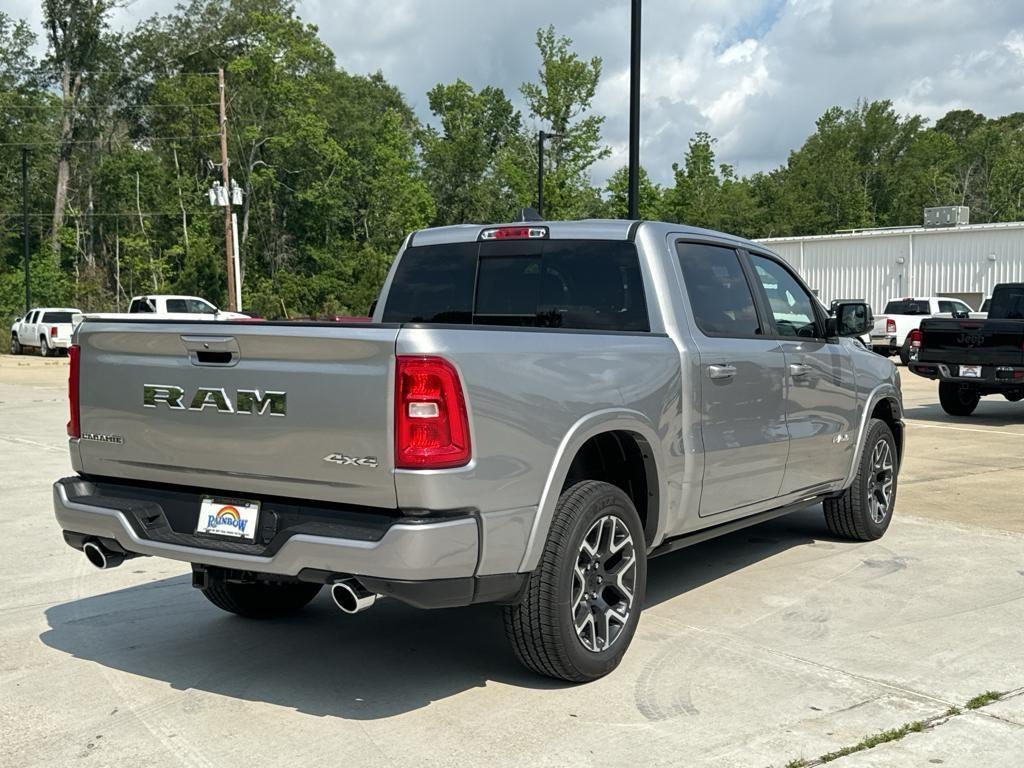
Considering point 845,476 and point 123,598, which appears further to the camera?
point 845,476

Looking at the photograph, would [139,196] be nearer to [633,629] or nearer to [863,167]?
[863,167]

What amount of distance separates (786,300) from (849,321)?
56 centimetres

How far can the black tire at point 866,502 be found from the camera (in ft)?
24.5

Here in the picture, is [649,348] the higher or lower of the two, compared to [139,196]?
lower

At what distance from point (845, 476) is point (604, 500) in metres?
3.01

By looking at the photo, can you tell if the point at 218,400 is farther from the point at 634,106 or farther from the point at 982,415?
the point at 982,415

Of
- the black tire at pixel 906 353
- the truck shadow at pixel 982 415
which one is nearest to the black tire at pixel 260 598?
the truck shadow at pixel 982 415

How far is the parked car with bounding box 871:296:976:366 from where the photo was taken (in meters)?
30.7

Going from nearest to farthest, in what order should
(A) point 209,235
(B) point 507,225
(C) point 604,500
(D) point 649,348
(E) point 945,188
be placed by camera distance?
(C) point 604,500 → (D) point 649,348 → (B) point 507,225 → (A) point 209,235 → (E) point 945,188

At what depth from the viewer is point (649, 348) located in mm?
5219

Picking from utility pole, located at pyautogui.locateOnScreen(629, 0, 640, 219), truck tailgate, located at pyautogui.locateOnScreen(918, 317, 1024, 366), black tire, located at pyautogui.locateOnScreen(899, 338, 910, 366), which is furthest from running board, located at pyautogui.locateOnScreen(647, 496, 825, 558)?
black tire, located at pyautogui.locateOnScreen(899, 338, 910, 366)

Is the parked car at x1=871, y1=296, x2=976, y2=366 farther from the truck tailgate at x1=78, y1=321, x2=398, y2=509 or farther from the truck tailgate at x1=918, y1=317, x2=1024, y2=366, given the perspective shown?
the truck tailgate at x1=78, y1=321, x2=398, y2=509

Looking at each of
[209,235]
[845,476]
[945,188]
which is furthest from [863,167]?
[845,476]

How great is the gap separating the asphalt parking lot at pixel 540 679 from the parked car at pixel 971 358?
8.28 meters
